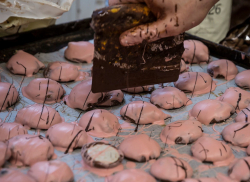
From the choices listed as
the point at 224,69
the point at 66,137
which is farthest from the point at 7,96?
the point at 224,69

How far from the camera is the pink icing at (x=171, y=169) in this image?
119cm

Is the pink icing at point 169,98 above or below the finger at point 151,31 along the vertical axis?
below

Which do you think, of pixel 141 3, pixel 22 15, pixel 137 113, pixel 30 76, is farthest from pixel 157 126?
pixel 22 15

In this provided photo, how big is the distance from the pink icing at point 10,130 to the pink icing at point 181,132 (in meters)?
0.64

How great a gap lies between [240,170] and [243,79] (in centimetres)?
85

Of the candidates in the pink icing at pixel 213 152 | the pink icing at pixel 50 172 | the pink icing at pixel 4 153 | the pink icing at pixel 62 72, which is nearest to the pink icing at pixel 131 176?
the pink icing at pixel 50 172

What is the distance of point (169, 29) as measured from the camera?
1450 mm

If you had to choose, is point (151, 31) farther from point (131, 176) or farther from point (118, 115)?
point (131, 176)

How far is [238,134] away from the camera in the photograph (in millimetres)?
1421

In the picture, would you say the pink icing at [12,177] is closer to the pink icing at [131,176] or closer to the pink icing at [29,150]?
the pink icing at [29,150]

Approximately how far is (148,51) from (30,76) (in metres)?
0.80

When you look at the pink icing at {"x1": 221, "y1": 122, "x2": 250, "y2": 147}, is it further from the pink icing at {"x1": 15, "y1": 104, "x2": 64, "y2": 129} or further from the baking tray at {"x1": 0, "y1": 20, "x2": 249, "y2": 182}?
the pink icing at {"x1": 15, "y1": 104, "x2": 64, "y2": 129}

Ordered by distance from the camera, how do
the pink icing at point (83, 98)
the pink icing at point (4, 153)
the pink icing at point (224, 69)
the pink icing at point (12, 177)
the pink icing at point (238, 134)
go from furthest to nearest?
the pink icing at point (224, 69)
the pink icing at point (83, 98)
the pink icing at point (238, 134)
the pink icing at point (4, 153)
the pink icing at point (12, 177)

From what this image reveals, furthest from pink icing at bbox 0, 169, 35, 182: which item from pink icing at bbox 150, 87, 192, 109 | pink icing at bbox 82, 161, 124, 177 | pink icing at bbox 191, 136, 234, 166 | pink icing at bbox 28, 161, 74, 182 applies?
pink icing at bbox 150, 87, 192, 109
